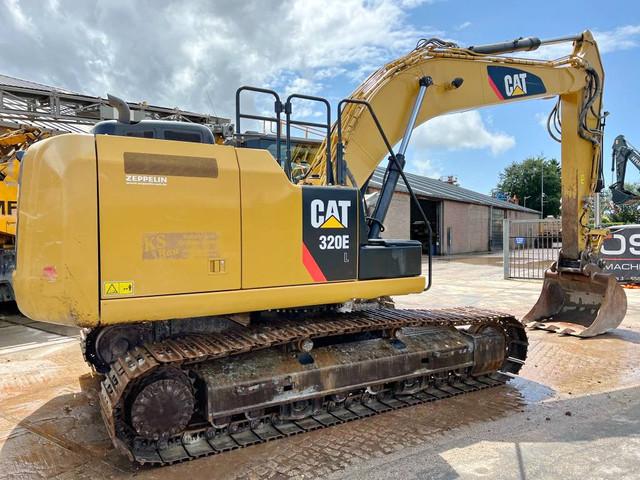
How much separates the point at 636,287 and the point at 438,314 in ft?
34.9

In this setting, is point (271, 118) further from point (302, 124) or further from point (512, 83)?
point (512, 83)

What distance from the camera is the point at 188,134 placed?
432 centimetres

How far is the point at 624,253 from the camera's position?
14156 mm

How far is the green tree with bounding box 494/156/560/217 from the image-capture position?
207ft

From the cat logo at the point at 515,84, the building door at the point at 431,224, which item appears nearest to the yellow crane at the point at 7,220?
the cat logo at the point at 515,84

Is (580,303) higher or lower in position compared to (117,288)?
lower

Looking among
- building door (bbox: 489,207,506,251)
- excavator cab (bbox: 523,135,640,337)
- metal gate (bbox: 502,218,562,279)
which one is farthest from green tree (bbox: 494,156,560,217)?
excavator cab (bbox: 523,135,640,337)

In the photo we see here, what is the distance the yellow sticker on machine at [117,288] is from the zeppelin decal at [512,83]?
5.20 metres

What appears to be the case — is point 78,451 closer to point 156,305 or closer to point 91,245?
point 156,305

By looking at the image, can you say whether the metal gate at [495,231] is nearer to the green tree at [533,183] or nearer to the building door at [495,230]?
the building door at [495,230]

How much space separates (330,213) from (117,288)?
181 cm

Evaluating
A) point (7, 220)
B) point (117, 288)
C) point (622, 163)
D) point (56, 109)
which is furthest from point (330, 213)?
point (622, 163)

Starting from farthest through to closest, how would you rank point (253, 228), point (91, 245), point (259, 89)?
point (259, 89), point (253, 228), point (91, 245)

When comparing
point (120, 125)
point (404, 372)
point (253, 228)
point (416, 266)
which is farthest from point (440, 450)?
point (120, 125)
